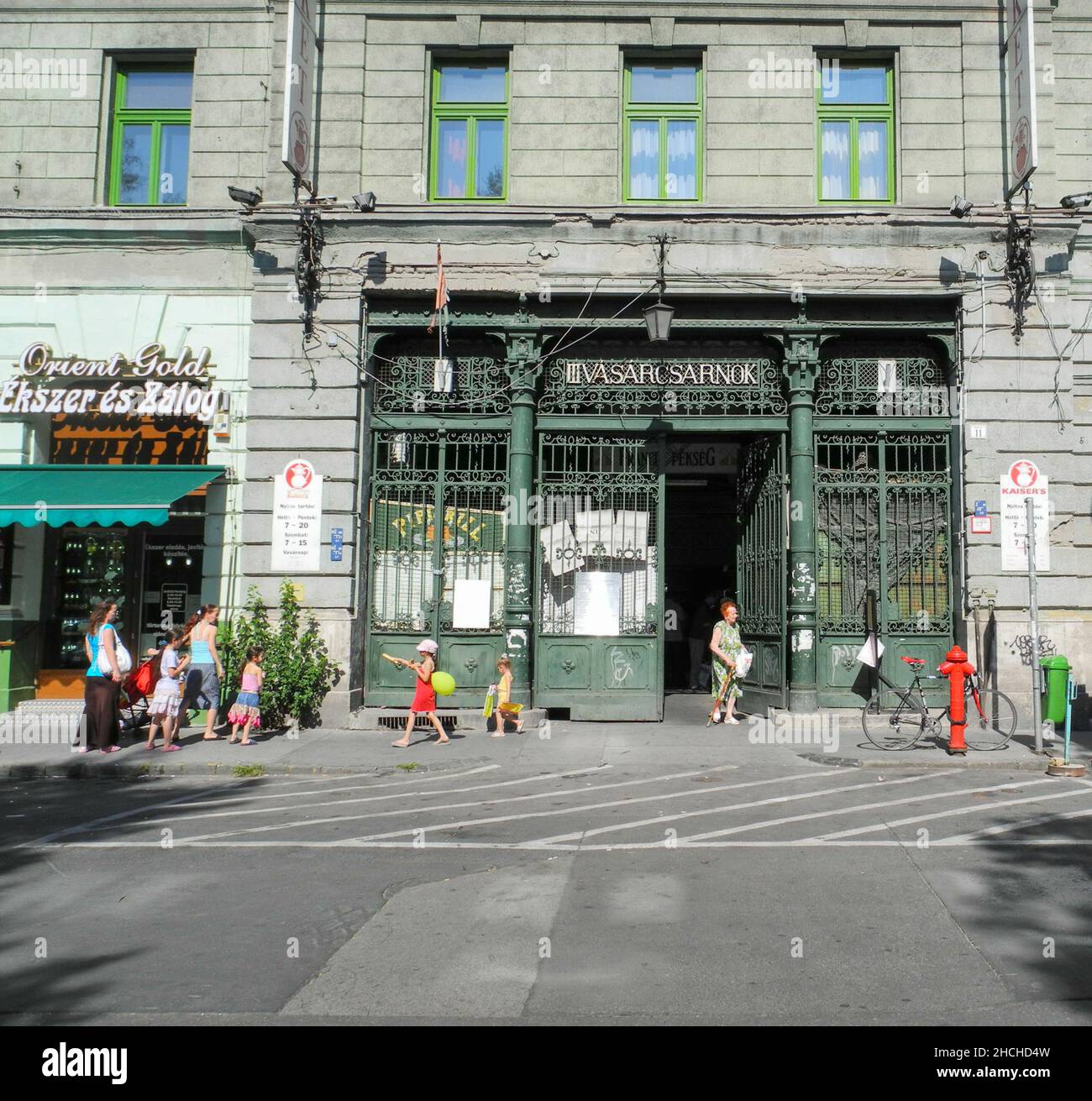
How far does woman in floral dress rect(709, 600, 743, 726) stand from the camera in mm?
14680

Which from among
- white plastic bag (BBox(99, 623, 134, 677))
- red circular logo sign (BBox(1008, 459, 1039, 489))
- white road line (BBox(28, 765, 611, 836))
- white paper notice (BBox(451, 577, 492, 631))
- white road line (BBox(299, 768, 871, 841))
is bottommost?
white road line (BBox(28, 765, 611, 836))

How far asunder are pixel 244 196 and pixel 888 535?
10520 millimetres

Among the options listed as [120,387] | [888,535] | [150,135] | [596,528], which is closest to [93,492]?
[120,387]

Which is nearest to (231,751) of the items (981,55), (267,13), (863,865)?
(863,865)

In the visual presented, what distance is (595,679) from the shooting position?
14.9 meters

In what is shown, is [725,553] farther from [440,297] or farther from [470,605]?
[440,297]

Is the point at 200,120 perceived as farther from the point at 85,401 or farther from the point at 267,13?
the point at 85,401

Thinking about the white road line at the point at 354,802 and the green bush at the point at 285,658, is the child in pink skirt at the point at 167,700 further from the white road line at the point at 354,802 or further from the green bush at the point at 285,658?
the white road line at the point at 354,802

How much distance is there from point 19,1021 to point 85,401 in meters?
12.1

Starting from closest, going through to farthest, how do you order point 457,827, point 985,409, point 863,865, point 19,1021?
point 19,1021
point 863,865
point 457,827
point 985,409

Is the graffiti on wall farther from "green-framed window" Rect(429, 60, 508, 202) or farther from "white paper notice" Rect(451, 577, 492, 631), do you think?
"green-framed window" Rect(429, 60, 508, 202)

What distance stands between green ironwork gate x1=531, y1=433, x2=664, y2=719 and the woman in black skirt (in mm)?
5785

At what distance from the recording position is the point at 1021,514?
14.2m

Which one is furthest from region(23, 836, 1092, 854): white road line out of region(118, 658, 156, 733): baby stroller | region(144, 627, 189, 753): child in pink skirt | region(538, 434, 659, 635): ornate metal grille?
region(538, 434, 659, 635): ornate metal grille
